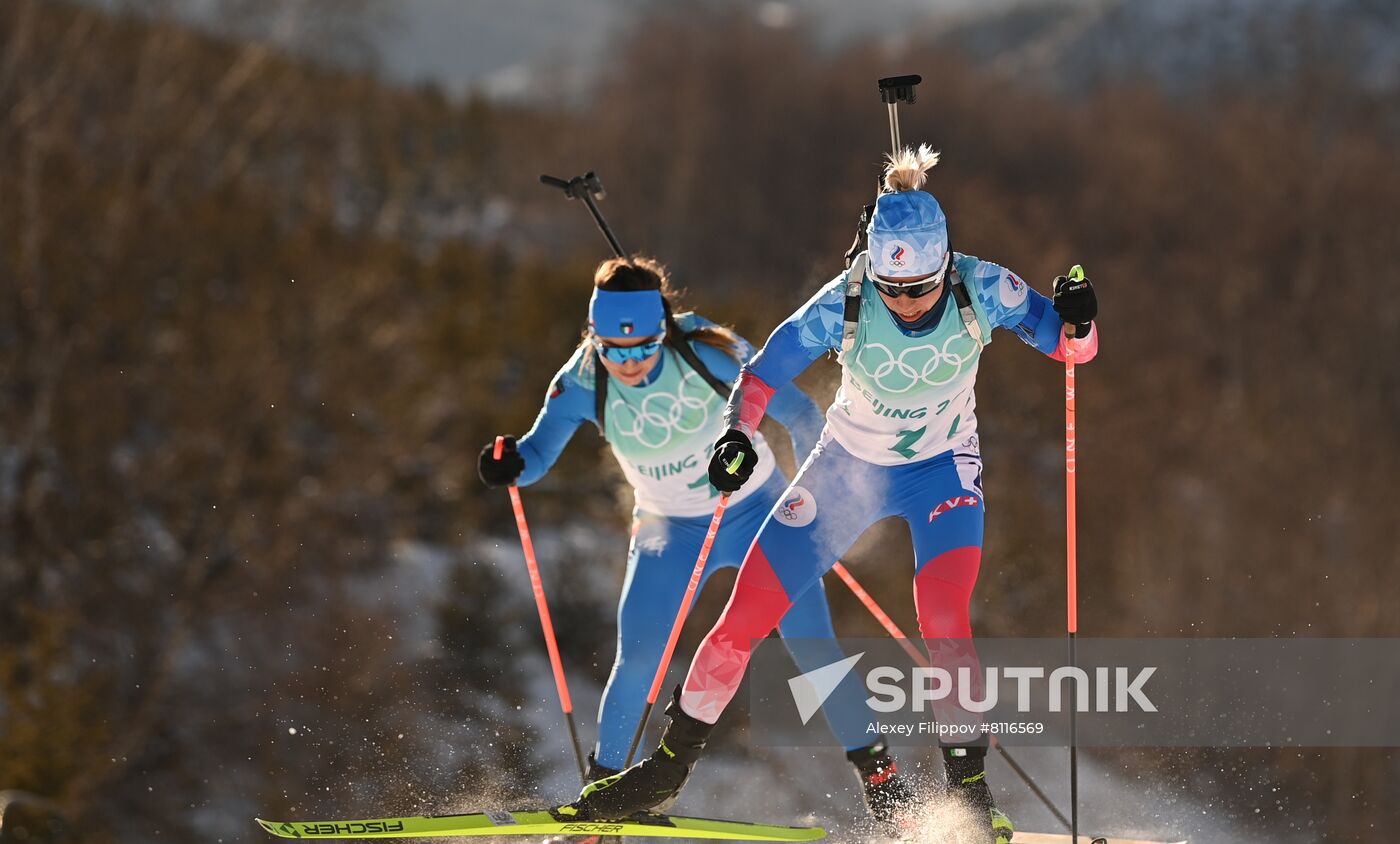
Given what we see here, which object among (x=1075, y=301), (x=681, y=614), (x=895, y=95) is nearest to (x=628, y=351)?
(x=681, y=614)

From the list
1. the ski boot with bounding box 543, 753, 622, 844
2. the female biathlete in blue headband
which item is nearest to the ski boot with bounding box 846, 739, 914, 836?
the female biathlete in blue headband

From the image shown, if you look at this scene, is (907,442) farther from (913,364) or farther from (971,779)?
(971,779)

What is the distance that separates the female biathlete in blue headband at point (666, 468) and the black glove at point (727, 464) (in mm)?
761

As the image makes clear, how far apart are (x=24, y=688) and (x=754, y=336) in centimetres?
910

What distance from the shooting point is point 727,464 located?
461 centimetres

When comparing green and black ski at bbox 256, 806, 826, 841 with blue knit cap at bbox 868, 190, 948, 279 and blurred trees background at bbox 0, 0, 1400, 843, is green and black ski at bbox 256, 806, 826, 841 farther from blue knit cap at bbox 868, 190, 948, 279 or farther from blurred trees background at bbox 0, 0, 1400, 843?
blue knit cap at bbox 868, 190, 948, 279

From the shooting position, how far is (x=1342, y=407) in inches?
1391

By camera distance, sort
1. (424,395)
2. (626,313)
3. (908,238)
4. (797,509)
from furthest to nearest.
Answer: (424,395) → (626,313) → (797,509) → (908,238)

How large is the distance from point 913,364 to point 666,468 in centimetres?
136

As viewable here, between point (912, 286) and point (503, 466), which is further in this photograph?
point (503, 466)

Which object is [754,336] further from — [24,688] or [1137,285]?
[1137,285]

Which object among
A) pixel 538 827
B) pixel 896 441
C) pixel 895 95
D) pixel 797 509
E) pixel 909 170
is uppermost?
pixel 895 95

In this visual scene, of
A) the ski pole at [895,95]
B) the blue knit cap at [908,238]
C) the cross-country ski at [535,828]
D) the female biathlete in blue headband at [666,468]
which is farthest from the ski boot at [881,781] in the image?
the ski pole at [895,95]

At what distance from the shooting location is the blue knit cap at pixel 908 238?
14.7 ft
